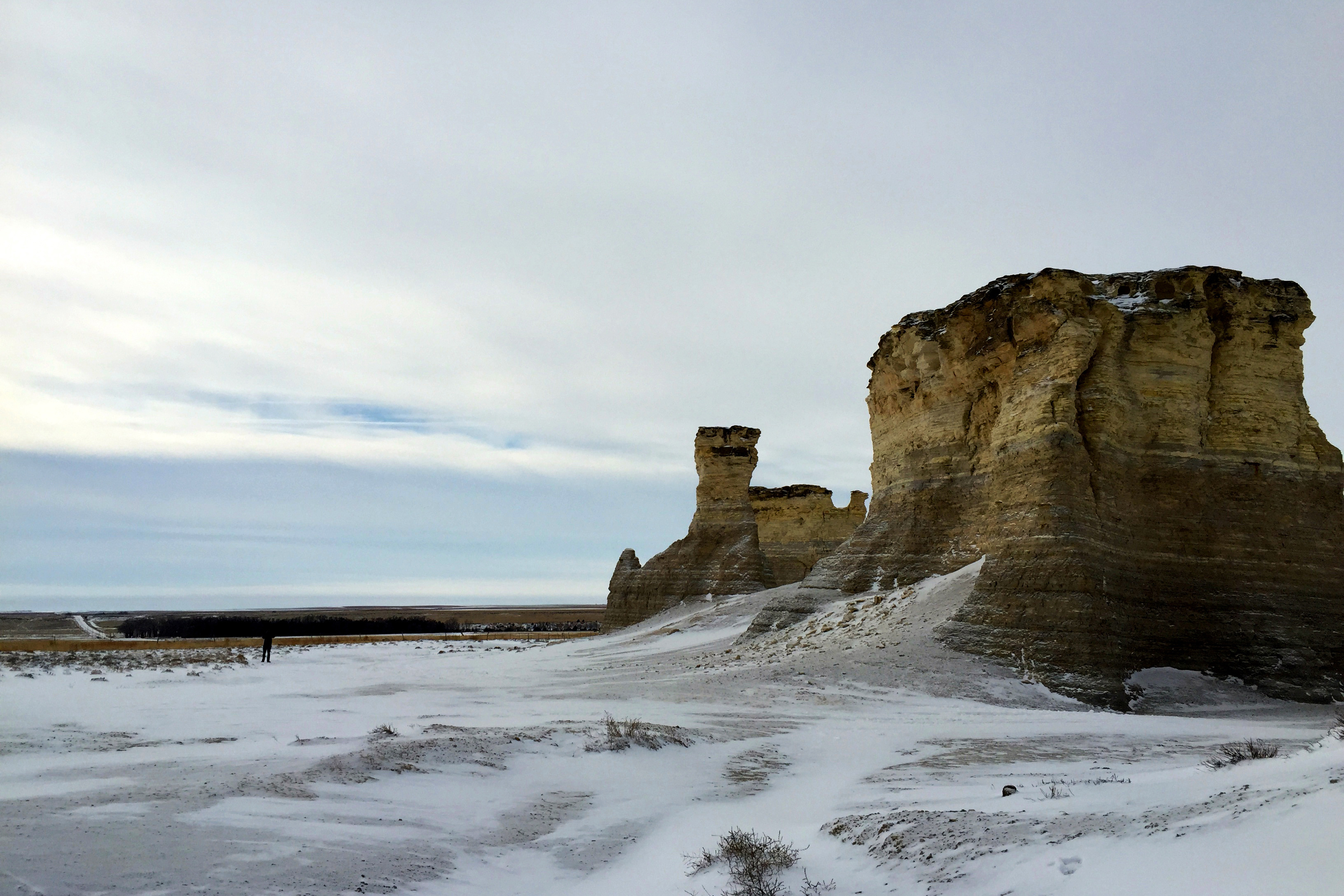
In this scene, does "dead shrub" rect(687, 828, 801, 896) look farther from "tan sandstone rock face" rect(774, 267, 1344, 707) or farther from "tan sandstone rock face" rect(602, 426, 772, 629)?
"tan sandstone rock face" rect(602, 426, 772, 629)

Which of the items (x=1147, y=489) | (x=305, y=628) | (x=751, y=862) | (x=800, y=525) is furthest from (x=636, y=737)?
(x=305, y=628)

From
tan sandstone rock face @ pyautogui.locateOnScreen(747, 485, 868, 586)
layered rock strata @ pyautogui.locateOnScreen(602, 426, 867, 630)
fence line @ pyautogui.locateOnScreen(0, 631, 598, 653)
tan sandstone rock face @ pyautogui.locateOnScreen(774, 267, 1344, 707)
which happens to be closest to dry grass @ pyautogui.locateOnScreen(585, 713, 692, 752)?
tan sandstone rock face @ pyautogui.locateOnScreen(774, 267, 1344, 707)

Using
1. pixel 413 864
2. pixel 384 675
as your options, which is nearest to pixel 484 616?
pixel 384 675

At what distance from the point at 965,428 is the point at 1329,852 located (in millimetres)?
20237

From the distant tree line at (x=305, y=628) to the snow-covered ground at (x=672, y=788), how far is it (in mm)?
48072

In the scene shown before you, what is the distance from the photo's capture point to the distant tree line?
207 feet

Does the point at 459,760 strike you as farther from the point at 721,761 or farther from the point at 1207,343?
the point at 1207,343

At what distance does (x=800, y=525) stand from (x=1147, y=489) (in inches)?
1182

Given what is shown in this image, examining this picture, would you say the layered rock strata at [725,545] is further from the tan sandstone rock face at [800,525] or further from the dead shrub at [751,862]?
the dead shrub at [751,862]

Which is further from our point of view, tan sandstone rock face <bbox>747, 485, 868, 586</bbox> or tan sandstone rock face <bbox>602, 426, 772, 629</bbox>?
tan sandstone rock face <bbox>747, 485, 868, 586</bbox>

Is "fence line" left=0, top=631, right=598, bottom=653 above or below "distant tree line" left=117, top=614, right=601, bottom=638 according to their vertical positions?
above

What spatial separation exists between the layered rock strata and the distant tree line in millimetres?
19129

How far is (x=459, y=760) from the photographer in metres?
8.40

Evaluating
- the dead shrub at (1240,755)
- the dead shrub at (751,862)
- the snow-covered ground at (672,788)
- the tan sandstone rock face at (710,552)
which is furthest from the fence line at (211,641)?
the dead shrub at (751,862)
